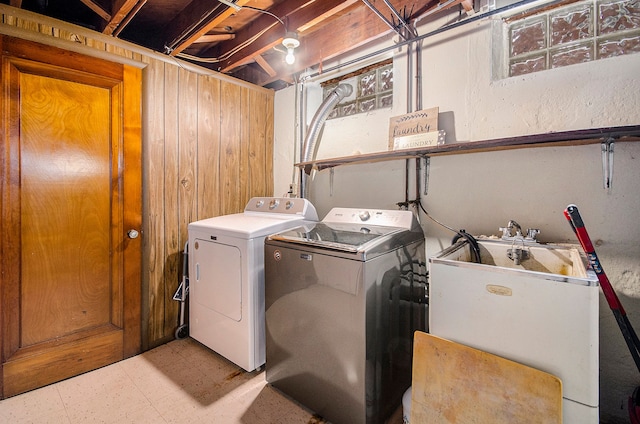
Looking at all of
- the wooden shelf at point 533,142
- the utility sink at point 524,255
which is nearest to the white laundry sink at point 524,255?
the utility sink at point 524,255

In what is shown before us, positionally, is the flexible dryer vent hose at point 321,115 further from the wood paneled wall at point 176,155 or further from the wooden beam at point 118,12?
the wooden beam at point 118,12

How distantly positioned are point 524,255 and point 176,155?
2526 millimetres

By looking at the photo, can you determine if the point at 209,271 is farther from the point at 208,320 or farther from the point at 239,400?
the point at 239,400

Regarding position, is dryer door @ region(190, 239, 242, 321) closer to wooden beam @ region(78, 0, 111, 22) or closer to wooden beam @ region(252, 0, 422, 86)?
wooden beam @ region(78, 0, 111, 22)

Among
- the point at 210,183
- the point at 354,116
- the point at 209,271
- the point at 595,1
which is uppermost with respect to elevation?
the point at 595,1

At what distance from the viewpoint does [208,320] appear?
7.33 feet

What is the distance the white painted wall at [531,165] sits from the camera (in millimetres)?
1500

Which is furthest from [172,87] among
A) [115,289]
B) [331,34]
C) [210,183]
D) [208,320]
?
A: [208,320]

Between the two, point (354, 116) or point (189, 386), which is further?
point (354, 116)

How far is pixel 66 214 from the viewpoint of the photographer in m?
1.97

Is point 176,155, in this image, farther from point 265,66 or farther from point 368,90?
point 368,90

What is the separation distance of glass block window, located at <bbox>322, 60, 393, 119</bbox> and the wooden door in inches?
65.3

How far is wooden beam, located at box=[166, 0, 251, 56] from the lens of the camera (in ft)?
6.26

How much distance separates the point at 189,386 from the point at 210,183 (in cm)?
158
